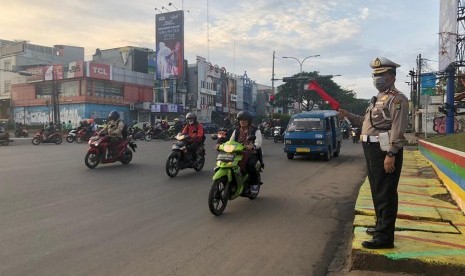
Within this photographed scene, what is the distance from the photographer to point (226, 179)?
22.8 ft

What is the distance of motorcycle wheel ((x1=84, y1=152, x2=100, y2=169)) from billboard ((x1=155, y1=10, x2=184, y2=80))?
151ft

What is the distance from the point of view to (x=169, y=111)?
59219 mm

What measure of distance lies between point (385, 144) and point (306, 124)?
484 inches

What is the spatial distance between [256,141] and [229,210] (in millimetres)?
1470

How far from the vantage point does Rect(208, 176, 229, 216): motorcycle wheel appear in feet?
21.5

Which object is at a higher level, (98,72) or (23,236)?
(98,72)

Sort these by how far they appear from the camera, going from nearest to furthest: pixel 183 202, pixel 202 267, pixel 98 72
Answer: pixel 202 267, pixel 183 202, pixel 98 72

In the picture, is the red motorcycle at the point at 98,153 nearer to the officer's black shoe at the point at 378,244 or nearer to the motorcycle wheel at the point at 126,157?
the motorcycle wheel at the point at 126,157

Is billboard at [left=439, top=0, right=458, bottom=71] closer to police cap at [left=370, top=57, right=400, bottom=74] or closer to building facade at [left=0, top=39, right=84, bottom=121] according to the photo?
police cap at [left=370, top=57, right=400, bottom=74]

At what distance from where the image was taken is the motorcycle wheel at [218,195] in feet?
21.5

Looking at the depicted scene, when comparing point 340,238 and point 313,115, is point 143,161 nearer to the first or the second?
point 313,115

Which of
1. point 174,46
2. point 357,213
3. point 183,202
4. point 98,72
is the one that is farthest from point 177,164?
point 174,46

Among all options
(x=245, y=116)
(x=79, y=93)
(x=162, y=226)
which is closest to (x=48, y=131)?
(x=245, y=116)

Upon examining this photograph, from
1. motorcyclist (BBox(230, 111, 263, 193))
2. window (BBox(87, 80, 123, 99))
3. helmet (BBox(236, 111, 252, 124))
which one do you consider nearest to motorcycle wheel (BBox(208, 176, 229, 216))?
motorcyclist (BBox(230, 111, 263, 193))
